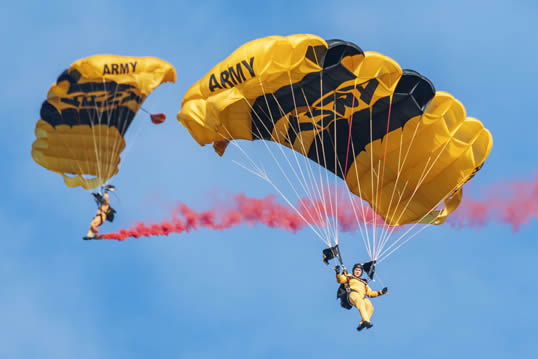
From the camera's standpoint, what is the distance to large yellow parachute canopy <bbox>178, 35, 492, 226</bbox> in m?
17.3

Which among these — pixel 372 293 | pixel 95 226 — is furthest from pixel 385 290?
pixel 95 226

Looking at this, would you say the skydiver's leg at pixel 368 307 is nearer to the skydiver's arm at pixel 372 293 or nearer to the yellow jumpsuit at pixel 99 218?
the skydiver's arm at pixel 372 293

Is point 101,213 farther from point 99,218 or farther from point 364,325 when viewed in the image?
point 364,325

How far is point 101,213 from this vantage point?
19.8m

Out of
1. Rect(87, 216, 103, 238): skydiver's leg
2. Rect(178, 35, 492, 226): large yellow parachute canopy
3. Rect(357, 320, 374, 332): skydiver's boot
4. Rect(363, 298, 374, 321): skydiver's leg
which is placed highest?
Rect(178, 35, 492, 226): large yellow parachute canopy

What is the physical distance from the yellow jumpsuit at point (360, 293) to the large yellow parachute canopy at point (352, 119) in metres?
2.79

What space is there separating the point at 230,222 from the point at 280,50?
23.3ft

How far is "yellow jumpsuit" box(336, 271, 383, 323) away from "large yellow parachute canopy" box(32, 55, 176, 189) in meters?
6.17

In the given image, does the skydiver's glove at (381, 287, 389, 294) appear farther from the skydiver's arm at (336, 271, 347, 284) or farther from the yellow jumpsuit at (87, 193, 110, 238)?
the yellow jumpsuit at (87, 193, 110, 238)

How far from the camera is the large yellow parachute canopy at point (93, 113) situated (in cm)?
1980

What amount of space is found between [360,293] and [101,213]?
6.17 m

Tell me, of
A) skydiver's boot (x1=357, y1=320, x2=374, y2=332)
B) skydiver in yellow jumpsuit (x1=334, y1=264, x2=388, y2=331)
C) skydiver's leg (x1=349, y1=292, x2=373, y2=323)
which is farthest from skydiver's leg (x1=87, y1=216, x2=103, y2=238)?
skydiver's boot (x1=357, y1=320, x2=374, y2=332)

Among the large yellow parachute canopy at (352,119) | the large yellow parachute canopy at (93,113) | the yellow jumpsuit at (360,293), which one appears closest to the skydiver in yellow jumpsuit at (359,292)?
the yellow jumpsuit at (360,293)

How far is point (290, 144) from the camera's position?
63.5 feet
